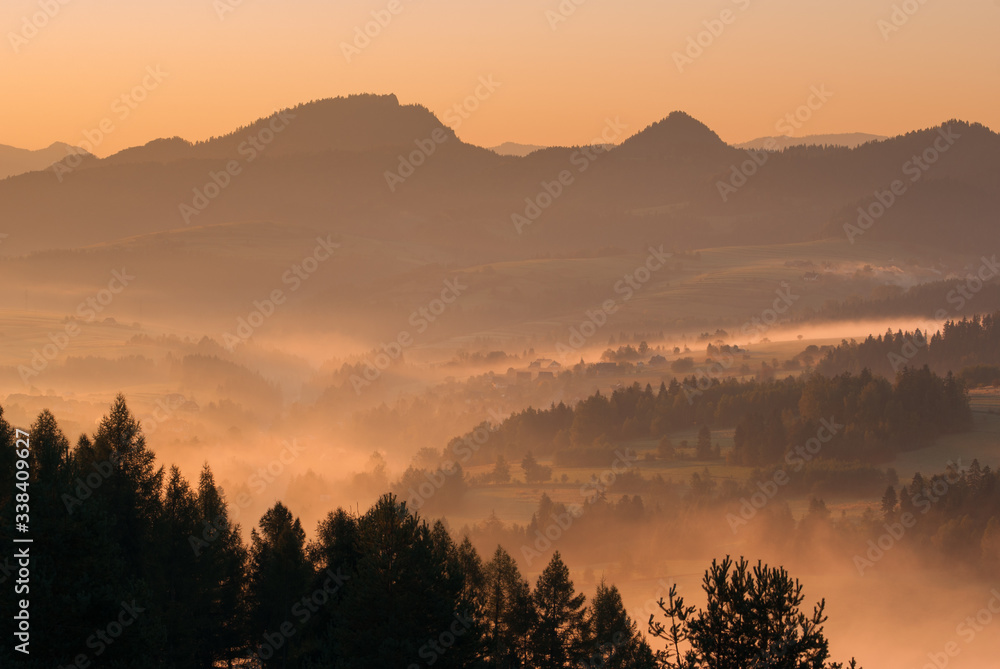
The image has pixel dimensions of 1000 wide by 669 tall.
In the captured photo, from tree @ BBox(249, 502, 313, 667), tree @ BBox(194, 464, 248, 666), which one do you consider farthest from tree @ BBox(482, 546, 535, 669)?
tree @ BBox(194, 464, 248, 666)

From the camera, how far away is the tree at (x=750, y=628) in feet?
114

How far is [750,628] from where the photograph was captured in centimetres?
3528

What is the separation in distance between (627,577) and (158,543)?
425 ft

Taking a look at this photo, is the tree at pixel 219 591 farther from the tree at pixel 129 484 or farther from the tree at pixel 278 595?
the tree at pixel 129 484

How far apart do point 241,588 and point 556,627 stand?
17613mm

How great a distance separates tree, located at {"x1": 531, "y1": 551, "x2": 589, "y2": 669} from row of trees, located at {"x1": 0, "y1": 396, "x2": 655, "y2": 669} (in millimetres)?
88

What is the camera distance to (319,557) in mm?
58531

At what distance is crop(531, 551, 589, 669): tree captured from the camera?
192ft

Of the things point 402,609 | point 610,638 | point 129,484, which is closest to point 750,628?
point 402,609

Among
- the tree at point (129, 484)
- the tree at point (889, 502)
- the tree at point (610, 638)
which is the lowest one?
the tree at point (610, 638)

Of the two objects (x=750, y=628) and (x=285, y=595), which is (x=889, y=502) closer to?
(x=285, y=595)

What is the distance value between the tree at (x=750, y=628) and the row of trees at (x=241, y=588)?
12.4 ft

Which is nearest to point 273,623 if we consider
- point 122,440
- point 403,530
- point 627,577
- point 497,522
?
point 122,440

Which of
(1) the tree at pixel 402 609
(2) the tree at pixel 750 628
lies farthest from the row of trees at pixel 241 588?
(2) the tree at pixel 750 628
